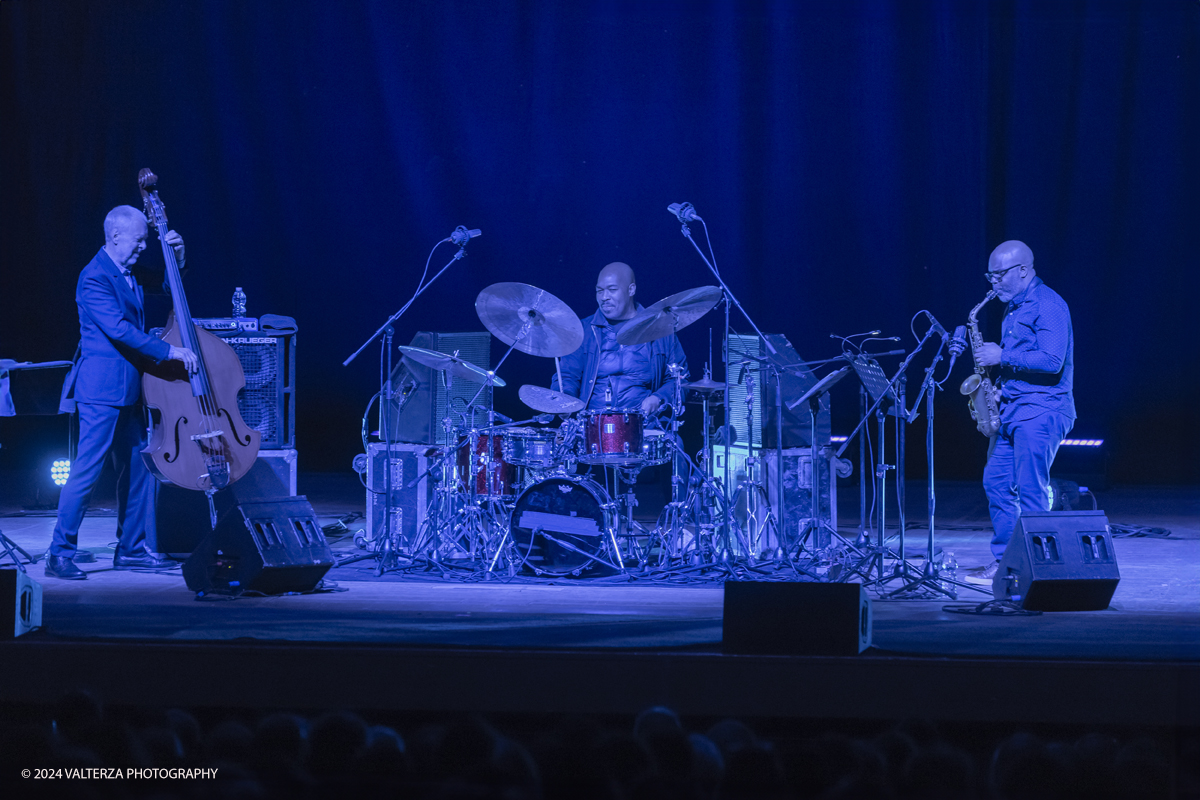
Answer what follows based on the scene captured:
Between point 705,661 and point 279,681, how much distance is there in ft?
4.17

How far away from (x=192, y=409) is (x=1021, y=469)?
3.72 metres

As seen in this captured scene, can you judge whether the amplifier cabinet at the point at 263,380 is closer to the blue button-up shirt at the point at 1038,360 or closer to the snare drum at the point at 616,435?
the snare drum at the point at 616,435

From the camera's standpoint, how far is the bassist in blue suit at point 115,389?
5117mm

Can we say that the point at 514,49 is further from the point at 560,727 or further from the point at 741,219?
the point at 560,727

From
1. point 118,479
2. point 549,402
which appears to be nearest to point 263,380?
point 118,479

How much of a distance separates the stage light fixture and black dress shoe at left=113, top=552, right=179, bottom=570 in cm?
268

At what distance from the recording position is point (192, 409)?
5125 millimetres

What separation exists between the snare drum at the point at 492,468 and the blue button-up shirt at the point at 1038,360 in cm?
236

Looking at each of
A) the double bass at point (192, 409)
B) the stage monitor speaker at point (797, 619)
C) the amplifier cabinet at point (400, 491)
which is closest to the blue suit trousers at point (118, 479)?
the double bass at point (192, 409)

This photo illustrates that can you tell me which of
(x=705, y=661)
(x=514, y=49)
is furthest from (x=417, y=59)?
(x=705, y=661)

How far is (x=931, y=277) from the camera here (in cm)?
767

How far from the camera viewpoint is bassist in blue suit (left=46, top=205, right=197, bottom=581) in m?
5.12

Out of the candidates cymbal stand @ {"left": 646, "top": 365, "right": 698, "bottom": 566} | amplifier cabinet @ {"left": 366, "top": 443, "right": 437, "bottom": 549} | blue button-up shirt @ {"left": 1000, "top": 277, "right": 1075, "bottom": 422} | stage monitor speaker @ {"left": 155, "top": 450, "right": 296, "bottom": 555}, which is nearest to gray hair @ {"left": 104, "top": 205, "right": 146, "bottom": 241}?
stage monitor speaker @ {"left": 155, "top": 450, "right": 296, "bottom": 555}

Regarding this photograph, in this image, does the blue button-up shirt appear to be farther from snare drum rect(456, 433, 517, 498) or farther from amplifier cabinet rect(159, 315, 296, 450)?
amplifier cabinet rect(159, 315, 296, 450)
